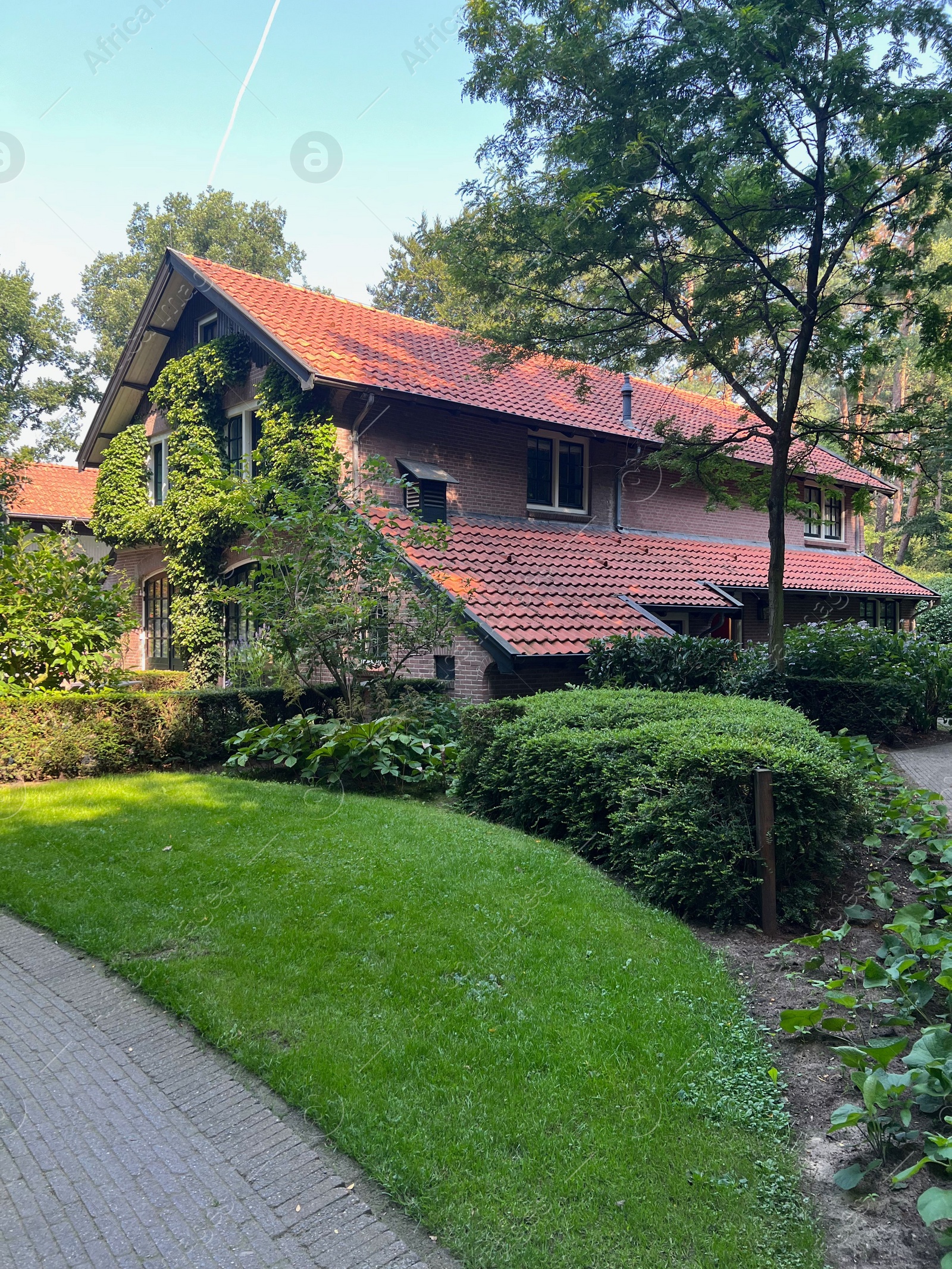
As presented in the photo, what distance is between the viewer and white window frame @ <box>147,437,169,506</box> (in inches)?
780

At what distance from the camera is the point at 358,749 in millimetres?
10188

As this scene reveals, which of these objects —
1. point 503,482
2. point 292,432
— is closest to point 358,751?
point 292,432

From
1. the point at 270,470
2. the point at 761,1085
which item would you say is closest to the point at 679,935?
the point at 761,1085

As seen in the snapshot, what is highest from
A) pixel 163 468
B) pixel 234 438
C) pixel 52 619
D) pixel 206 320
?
pixel 206 320

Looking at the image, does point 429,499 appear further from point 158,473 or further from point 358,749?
point 158,473

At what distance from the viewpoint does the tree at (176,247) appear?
148 ft

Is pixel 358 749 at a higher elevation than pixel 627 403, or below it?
below

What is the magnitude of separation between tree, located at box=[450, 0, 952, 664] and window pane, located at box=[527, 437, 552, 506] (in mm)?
4075

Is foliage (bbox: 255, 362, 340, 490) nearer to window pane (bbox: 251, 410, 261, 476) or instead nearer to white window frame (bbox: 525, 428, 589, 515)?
window pane (bbox: 251, 410, 261, 476)

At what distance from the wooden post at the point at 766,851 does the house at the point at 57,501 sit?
25976mm

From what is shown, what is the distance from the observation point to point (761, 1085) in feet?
12.6

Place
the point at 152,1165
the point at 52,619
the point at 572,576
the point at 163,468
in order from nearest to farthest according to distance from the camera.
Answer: the point at 152,1165 < the point at 52,619 < the point at 572,576 < the point at 163,468

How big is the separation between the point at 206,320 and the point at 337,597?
10.5 meters

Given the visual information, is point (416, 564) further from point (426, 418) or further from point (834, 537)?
point (834, 537)
